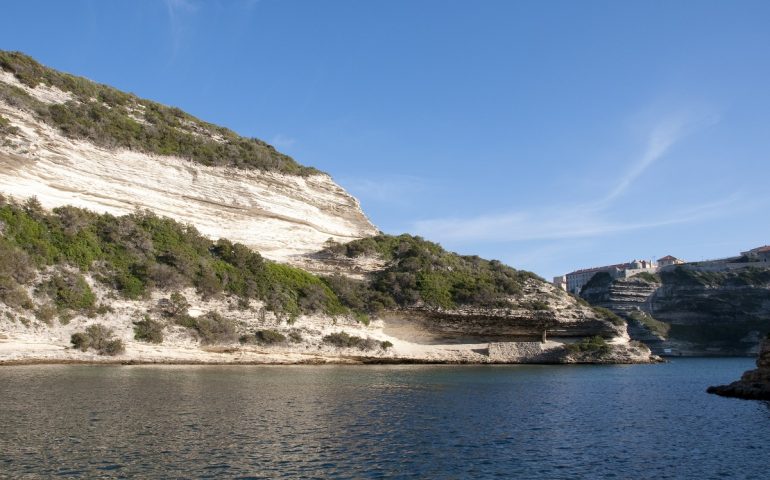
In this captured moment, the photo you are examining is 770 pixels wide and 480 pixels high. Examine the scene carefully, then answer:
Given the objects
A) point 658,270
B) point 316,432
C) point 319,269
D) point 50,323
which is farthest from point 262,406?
point 658,270

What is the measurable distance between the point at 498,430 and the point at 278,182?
1971 inches

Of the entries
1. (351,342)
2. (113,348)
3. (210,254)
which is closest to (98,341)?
(113,348)

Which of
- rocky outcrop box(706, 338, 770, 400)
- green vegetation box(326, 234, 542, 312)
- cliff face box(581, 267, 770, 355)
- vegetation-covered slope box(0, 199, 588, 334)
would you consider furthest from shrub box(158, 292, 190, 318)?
cliff face box(581, 267, 770, 355)

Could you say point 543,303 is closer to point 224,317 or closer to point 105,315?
point 224,317

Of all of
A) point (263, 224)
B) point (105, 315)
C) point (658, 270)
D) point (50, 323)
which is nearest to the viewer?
point (50, 323)

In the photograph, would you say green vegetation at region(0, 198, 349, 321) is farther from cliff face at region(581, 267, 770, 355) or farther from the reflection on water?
cliff face at region(581, 267, 770, 355)

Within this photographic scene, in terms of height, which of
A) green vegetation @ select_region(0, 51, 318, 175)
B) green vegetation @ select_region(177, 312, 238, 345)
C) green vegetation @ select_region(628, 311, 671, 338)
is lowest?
green vegetation @ select_region(177, 312, 238, 345)

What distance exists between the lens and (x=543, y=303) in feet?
Answer: 210

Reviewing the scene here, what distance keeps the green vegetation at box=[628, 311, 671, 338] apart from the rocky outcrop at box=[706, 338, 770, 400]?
291 feet

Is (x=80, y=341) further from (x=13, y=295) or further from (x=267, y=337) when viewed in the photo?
(x=267, y=337)

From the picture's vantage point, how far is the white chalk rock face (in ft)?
154

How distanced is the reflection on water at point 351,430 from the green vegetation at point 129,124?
29.1 m

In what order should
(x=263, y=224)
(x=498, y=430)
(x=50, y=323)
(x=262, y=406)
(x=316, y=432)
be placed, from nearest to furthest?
1. (x=316, y=432)
2. (x=498, y=430)
3. (x=262, y=406)
4. (x=50, y=323)
5. (x=263, y=224)

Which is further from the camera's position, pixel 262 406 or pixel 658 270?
pixel 658 270
